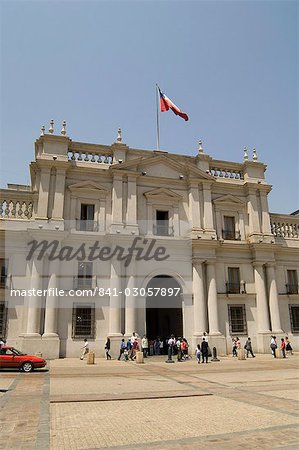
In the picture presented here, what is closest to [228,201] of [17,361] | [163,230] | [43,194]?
[163,230]

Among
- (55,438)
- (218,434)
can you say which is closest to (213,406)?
(218,434)

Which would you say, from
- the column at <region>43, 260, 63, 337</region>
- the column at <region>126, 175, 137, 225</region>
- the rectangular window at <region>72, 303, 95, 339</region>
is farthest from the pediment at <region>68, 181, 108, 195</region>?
the rectangular window at <region>72, 303, 95, 339</region>

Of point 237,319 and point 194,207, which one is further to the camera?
point 194,207

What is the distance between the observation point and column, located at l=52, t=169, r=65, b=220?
87.0 ft

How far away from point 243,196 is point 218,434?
2677cm

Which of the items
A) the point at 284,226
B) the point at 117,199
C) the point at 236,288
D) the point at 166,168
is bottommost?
the point at 236,288

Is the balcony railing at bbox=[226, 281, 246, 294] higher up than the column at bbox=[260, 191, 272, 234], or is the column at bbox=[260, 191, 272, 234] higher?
the column at bbox=[260, 191, 272, 234]

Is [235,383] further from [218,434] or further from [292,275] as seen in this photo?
[292,275]

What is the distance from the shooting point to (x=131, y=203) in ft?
93.6

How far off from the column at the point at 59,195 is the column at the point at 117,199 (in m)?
3.85

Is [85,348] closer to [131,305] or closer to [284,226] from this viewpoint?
[131,305]

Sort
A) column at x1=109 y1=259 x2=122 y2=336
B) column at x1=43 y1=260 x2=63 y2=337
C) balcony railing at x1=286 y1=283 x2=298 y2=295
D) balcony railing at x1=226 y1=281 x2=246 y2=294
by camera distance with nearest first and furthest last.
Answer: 1. column at x1=43 y1=260 x2=63 y2=337
2. column at x1=109 y1=259 x2=122 y2=336
3. balcony railing at x1=226 y1=281 x2=246 y2=294
4. balcony railing at x1=286 y1=283 x2=298 y2=295

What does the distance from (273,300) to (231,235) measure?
20.4 ft

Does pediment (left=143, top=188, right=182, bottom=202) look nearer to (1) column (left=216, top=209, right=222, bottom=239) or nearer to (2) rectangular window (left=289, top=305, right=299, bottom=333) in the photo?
(1) column (left=216, top=209, right=222, bottom=239)
